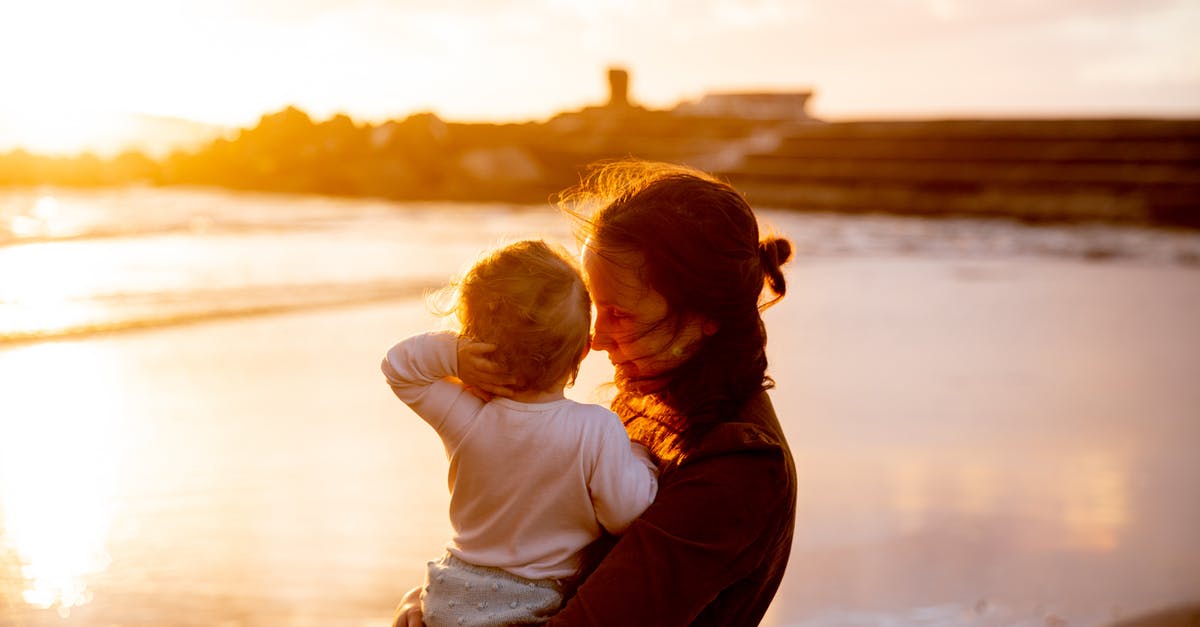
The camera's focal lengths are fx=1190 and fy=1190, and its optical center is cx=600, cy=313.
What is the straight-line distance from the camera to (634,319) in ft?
4.62

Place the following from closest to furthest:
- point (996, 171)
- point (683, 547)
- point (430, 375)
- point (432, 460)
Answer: point (683, 547)
point (430, 375)
point (432, 460)
point (996, 171)

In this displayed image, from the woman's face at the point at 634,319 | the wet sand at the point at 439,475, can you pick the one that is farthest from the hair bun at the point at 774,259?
the wet sand at the point at 439,475

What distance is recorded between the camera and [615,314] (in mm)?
1422

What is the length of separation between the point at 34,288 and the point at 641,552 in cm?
667

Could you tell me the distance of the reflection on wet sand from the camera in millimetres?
2852

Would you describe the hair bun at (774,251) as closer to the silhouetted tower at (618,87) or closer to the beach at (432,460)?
the beach at (432,460)

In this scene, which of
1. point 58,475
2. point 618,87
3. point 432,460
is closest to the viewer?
point 58,475

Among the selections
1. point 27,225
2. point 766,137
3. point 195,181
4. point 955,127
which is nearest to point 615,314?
point 27,225

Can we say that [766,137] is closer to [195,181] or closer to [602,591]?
[195,181]

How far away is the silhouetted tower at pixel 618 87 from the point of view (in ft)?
89.9

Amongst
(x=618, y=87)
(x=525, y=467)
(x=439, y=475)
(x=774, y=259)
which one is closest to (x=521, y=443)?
(x=525, y=467)

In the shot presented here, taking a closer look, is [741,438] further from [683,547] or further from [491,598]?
[491,598]

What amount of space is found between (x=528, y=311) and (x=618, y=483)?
21cm

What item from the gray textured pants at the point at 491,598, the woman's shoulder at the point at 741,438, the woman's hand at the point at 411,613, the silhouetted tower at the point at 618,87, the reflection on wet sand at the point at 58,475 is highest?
the silhouetted tower at the point at 618,87
